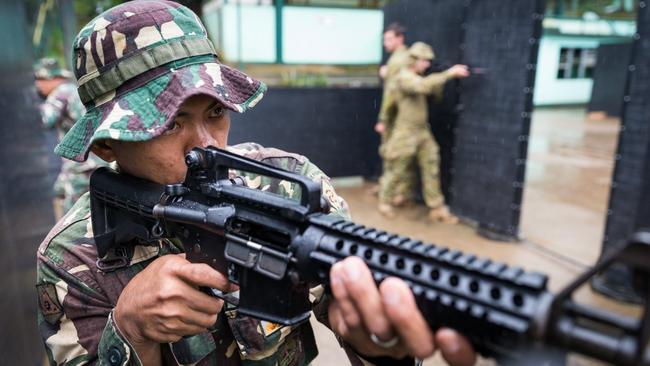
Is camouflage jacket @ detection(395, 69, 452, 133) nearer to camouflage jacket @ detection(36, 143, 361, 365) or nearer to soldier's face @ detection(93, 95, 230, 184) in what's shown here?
camouflage jacket @ detection(36, 143, 361, 365)

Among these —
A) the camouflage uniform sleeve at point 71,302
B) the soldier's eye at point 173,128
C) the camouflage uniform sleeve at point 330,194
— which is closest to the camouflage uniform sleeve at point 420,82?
the camouflage uniform sleeve at point 330,194

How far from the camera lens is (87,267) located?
4.20 feet

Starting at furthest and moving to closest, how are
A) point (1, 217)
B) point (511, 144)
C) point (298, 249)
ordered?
1. point (511, 144)
2. point (1, 217)
3. point (298, 249)

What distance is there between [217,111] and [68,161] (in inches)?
120

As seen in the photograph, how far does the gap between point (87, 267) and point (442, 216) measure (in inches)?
186

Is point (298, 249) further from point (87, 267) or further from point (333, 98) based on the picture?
point (333, 98)

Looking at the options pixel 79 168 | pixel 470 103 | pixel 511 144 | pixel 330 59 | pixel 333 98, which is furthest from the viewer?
pixel 330 59

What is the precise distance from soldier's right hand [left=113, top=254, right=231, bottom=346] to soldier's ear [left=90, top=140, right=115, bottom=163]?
39cm

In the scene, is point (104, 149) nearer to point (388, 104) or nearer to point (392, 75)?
point (392, 75)

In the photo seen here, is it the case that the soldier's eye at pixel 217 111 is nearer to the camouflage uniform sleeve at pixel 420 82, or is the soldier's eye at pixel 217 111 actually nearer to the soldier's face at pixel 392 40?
the camouflage uniform sleeve at pixel 420 82

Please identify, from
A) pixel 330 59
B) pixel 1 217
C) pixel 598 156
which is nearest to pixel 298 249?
pixel 1 217

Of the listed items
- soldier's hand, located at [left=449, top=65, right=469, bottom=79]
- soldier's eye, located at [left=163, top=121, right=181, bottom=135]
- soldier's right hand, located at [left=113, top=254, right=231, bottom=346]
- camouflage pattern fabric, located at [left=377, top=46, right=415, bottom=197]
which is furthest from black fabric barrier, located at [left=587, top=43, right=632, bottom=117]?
soldier's right hand, located at [left=113, top=254, right=231, bottom=346]

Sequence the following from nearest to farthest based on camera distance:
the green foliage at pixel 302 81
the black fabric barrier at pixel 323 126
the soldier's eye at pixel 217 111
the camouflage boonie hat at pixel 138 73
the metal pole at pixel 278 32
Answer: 1. the camouflage boonie hat at pixel 138 73
2. the soldier's eye at pixel 217 111
3. the black fabric barrier at pixel 323 126
4. the green foliage at pixel 302 81
5. the metal pole at pixel 278 32

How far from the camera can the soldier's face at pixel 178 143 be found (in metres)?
1.20
